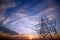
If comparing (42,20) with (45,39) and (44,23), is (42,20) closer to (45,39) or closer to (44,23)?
(44,23)

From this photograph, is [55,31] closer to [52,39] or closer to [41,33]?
[52,39]

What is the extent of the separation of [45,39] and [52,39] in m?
1.87

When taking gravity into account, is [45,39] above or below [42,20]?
below

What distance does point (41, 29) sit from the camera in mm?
14328

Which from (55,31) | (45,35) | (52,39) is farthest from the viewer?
(45,35)

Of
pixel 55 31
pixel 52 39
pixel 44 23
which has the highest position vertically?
pixel 44 23

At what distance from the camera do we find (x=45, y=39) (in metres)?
15.3

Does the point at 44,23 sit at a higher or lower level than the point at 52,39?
higher

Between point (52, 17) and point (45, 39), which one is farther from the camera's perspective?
point (45, 39)

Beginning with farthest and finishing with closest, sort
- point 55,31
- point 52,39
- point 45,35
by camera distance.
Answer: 1. point 45,35
2. point 52,39
3. point 55,31

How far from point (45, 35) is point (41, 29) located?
1279 mm

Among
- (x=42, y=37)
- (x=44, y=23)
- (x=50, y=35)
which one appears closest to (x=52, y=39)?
(x=50, y=35)

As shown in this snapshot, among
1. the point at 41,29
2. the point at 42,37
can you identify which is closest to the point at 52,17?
the point at 41,29

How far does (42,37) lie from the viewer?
1459 centimetres
